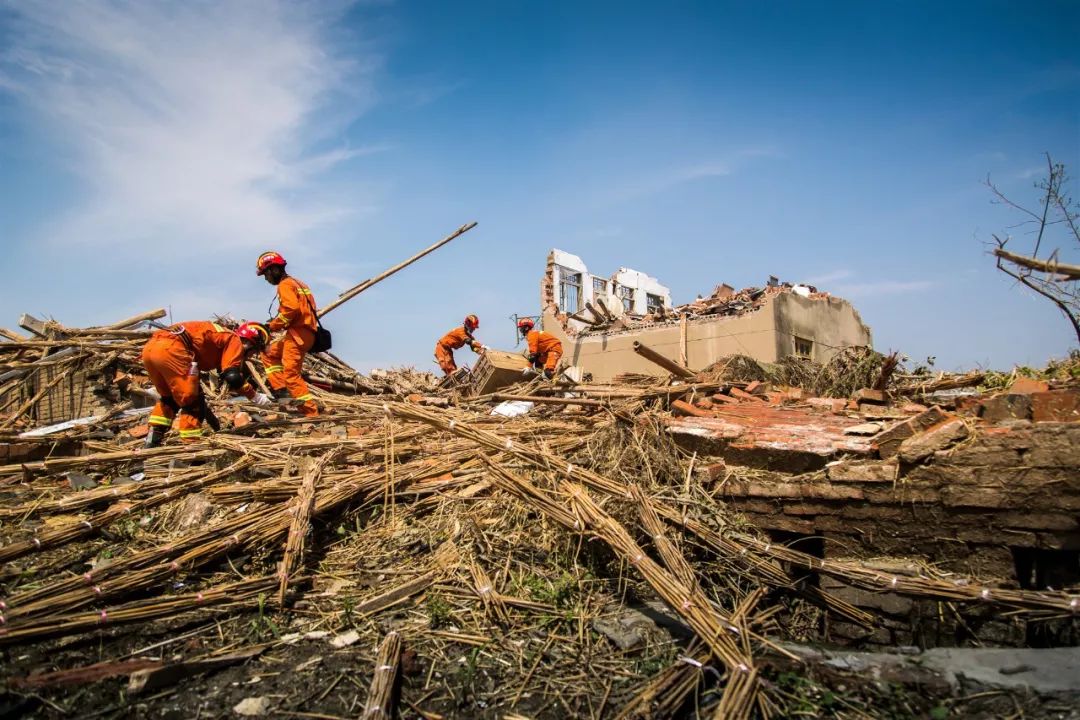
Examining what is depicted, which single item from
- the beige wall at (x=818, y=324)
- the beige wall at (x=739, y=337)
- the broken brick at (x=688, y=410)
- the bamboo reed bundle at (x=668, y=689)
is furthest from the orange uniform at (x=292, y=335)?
the beige wall at (x=818, y=324)

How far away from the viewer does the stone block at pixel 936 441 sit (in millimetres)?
3354

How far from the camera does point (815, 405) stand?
5.21m

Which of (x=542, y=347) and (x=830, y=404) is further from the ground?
(x=542, y=347)

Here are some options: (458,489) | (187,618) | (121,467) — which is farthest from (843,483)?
(121,467)

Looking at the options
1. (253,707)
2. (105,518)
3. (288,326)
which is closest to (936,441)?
(253,707)

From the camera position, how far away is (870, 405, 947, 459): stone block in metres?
3.61

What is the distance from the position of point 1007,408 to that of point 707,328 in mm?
10884

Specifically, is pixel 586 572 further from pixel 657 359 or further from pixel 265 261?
pixel 265 261

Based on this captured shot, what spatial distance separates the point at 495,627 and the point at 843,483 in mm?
2122

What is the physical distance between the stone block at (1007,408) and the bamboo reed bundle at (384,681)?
Result: 3.41 meters

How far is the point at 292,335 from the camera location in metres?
7.60

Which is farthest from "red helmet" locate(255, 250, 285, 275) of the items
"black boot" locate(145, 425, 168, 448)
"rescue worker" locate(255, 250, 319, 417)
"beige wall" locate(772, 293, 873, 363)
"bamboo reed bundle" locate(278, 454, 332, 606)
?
"beige wall" locate(772, 293, 873, 363)

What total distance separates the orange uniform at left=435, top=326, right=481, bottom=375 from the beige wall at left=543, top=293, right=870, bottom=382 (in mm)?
3935

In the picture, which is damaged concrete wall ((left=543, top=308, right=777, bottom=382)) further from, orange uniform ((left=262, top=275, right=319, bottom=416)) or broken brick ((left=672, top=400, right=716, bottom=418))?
broken brick ((left=672, top=400, right=716, bottom=418))
